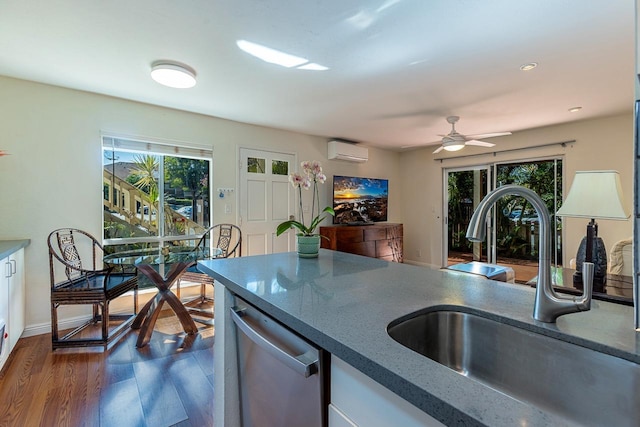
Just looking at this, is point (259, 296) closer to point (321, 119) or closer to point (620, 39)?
point (620, 39)

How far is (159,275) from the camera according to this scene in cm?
264

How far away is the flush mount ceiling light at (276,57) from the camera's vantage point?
210 cm

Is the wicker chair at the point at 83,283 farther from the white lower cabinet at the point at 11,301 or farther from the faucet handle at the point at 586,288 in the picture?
the faucet handle at the point at 586,288

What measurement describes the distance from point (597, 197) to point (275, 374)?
2.27 m

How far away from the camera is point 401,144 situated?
5332 mm

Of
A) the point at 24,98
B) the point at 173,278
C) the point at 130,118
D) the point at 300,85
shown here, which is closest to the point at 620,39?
the point at 300,85

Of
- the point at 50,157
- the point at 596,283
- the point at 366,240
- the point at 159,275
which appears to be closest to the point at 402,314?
the point at 596,283

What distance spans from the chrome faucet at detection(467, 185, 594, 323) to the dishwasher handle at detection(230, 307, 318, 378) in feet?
1.81

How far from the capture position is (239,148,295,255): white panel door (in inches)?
160

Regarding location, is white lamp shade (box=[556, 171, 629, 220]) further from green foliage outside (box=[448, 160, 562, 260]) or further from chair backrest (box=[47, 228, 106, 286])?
chair backrest (box=[47, 228, 106, 286])

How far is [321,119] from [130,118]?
2176 mm

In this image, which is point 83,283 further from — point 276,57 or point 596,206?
point 596,206

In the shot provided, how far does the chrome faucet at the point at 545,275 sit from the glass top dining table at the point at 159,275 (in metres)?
2.46

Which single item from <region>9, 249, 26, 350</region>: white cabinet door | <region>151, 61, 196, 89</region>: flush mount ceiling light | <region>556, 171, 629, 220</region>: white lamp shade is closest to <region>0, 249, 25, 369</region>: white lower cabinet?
<region>9, 249, 26, 350</region>: white cabinet door
